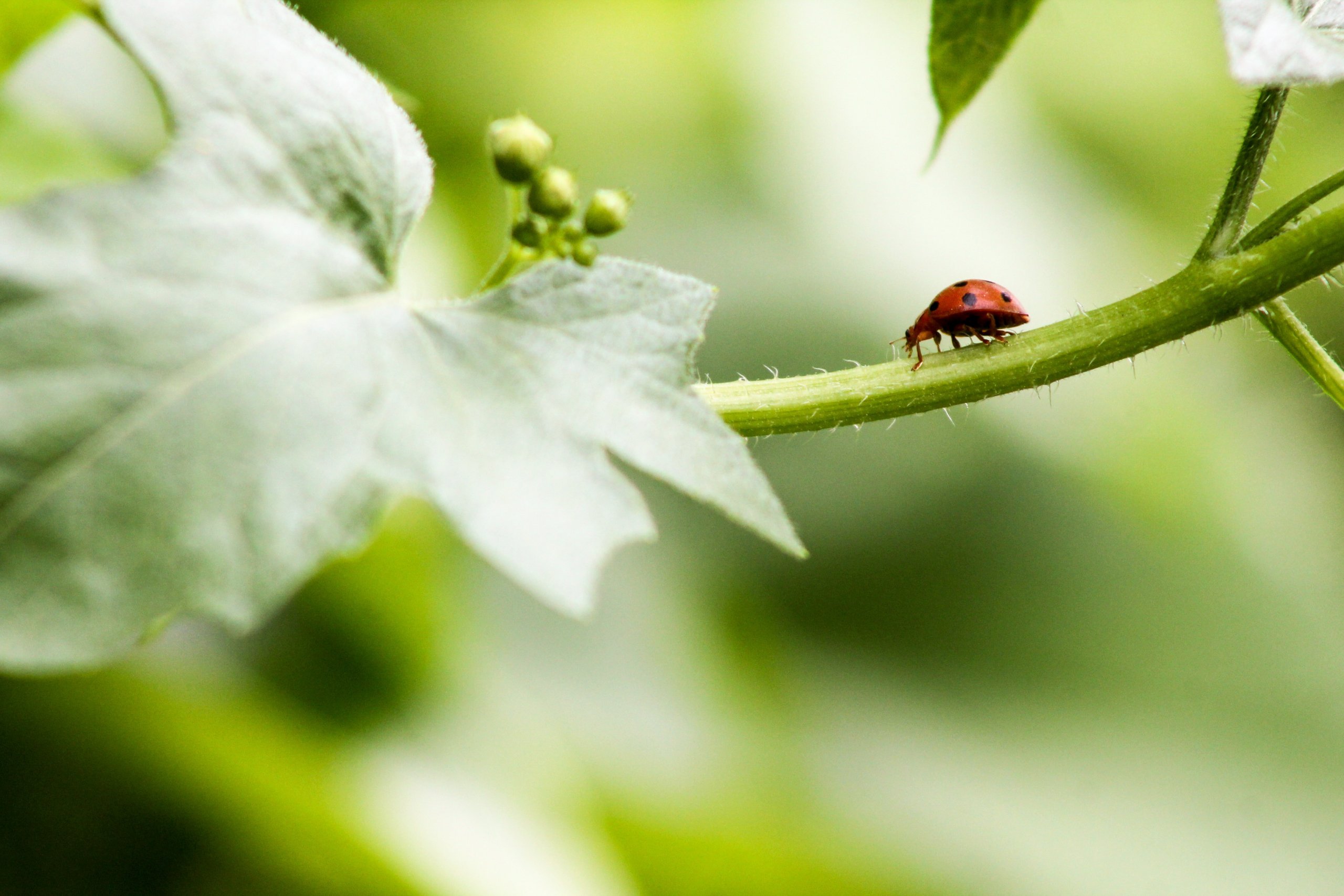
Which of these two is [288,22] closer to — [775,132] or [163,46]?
[163,46]

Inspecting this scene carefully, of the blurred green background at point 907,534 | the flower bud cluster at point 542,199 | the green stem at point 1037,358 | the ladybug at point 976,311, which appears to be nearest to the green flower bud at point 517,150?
the flower bud cluster at point 542,199

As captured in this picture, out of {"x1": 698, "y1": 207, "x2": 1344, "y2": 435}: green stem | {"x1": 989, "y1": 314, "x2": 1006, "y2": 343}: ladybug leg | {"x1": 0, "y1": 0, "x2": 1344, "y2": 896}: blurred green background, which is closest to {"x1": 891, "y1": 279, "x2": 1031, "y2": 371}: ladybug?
{"x1": 989, "y1": 314, "x2": 1006, "y2": 343}: ladybug leg

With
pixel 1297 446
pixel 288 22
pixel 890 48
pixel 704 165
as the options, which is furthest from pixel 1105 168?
pixel 288 22

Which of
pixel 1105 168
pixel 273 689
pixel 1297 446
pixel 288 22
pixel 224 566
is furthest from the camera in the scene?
pixel 1105 168

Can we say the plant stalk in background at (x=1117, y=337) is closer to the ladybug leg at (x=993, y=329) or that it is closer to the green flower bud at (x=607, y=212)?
the green flower bud at (x=607, y=212)

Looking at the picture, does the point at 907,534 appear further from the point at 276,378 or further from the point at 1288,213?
the point at 276,378

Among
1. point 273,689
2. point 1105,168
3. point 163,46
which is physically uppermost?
point 1105,168
